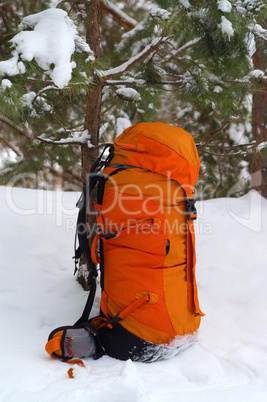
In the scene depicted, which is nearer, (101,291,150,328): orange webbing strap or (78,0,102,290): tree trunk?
(101,291,150,328): orange webbing strap

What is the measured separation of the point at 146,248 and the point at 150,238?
47 mm

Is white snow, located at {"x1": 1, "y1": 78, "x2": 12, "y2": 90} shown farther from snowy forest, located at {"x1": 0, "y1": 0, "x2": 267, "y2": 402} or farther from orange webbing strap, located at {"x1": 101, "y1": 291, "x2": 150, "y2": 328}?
orange webbing strap, located at {"x1": 101, "y1": 291, "x2": 150, "y2": 328}

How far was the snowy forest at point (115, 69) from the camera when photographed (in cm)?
124

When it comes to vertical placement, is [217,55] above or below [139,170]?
above

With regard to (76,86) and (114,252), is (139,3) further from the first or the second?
(114,252)

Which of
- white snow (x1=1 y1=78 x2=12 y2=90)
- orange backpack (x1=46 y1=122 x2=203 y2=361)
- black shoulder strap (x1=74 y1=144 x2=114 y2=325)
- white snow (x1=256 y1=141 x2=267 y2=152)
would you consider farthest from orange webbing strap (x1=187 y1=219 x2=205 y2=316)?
white snow (x1=256 y1=141 x2=267 y2=152)

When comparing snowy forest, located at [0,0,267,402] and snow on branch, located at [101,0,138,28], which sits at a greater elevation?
snow on branch, located at [101,0,138,28]

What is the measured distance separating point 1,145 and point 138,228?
3.87 metres

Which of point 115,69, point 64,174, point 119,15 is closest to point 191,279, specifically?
point 115,69

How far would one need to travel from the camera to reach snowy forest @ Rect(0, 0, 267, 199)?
1243mm

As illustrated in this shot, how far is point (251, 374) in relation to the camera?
1.43 meters

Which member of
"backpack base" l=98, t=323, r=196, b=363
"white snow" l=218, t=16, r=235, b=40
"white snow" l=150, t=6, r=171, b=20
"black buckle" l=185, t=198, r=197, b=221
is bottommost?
"backpack base" l=98, t=323, r=196, b=363

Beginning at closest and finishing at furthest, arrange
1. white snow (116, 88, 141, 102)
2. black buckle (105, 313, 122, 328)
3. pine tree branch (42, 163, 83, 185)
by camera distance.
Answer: black buckle (105, 313, 122, 328), white snow (116, 88, 141, 102), pine tree branch (42, 163, 83, 185)

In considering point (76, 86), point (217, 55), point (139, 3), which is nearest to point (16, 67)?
point (76, 86)
